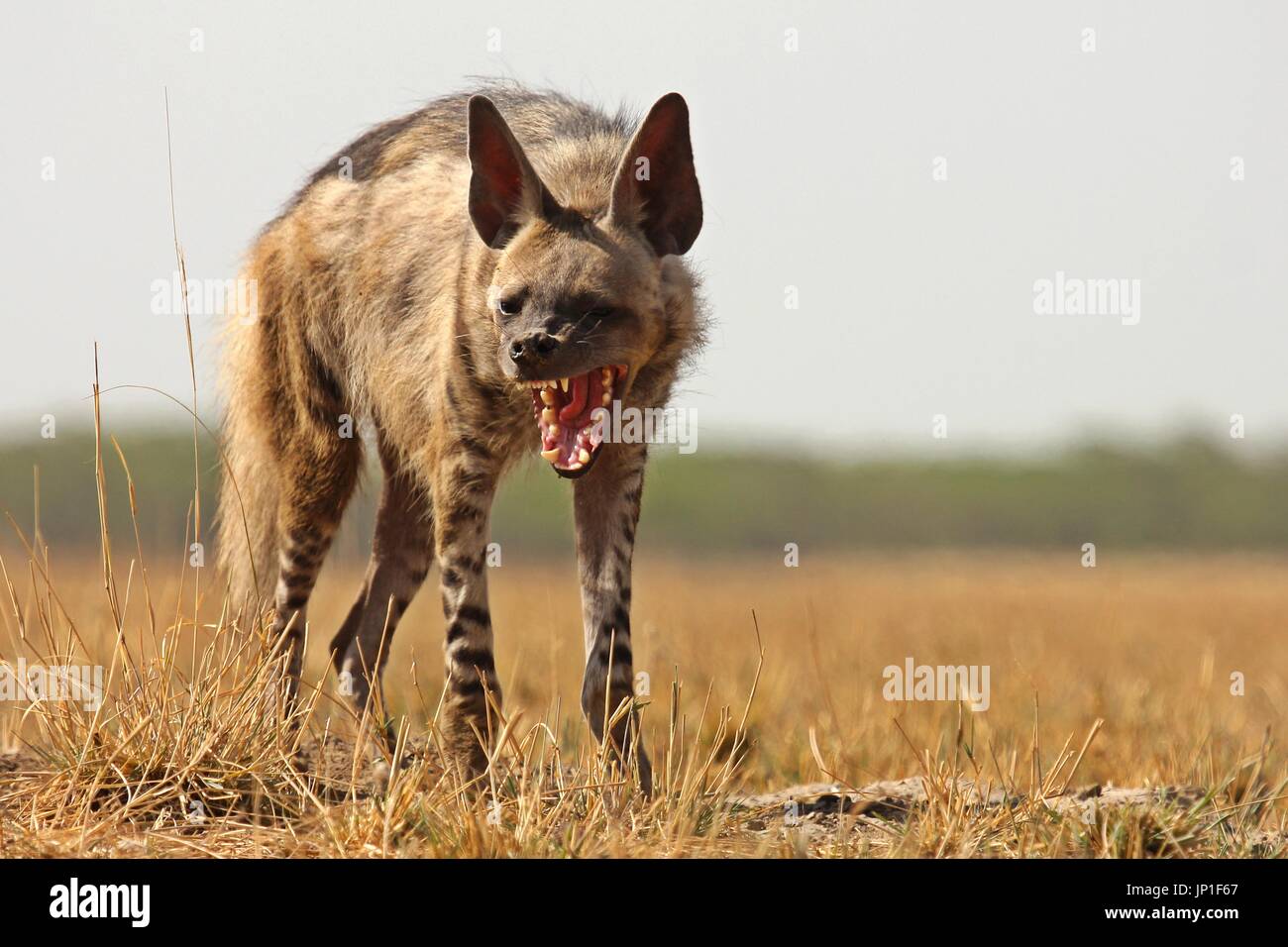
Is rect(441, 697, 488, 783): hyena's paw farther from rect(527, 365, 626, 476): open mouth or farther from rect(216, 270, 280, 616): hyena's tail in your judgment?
rect(216, 270, 280, 616): hyena's tail

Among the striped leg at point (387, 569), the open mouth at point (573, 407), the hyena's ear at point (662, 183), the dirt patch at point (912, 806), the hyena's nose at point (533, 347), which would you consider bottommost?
the dirt patch at point (912, 806)

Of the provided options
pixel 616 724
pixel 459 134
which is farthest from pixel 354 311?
pixel 616 724

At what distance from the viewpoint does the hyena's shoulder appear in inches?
235

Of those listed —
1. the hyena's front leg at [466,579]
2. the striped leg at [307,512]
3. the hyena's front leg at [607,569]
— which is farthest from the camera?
the striped leg at [307,512]

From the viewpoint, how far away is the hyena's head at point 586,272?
511 centimetres

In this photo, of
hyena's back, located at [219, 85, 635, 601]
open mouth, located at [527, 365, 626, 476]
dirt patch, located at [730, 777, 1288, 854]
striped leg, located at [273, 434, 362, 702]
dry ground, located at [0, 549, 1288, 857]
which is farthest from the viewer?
striped leg, located at [273, 434, 362, 702]

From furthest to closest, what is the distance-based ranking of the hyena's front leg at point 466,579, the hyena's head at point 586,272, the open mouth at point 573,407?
the hyena's front leg at point 466,579 → the open mouth at point 573,407 → the hyena's head at point 586,272

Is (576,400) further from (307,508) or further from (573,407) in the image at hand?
(307,508)

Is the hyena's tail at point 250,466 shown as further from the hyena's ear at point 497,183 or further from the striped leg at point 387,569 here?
the hyena's ear at point 497,183

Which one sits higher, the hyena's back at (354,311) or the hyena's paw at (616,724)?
the hyena's back at (354,311)

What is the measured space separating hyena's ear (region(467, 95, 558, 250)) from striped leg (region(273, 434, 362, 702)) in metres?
1.58

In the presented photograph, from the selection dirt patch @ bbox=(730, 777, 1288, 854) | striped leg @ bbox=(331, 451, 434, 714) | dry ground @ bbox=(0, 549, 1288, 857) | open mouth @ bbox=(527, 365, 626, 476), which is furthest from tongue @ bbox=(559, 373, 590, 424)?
striped leg @ bbox=(331, 451, 434, 714)

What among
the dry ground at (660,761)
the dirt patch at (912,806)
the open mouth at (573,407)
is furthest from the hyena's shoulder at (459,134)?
the dirt patch at (912,806)
